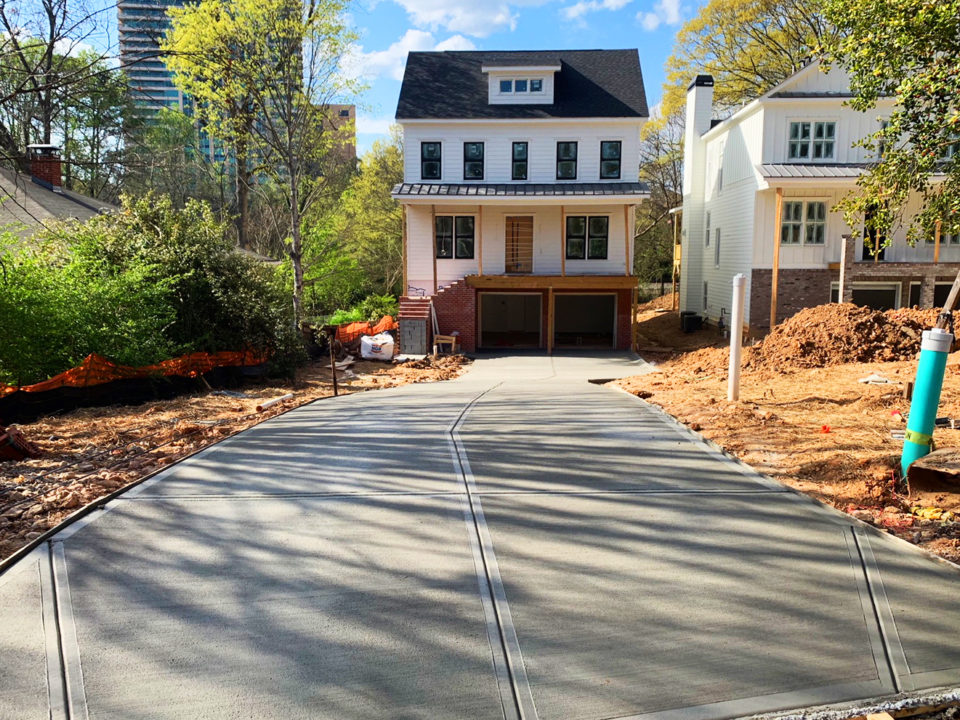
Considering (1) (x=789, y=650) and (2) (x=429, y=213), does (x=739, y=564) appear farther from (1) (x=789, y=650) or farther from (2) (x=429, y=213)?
(2) (x=429, y=213)

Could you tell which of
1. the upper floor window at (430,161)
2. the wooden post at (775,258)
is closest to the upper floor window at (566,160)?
the upper floor window at (430,161)

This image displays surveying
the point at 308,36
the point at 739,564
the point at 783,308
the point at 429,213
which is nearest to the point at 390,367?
the point at 429,213

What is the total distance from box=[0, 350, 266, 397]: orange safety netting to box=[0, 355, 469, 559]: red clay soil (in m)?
0.61

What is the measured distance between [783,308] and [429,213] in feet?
42.2

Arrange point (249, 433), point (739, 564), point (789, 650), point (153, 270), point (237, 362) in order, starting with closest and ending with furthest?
point (789, 650) → point (739, 564) → point (249, 433) → point (153, 270) → point (237, 362)

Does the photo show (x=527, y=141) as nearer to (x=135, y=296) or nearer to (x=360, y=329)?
(x=360, y=329)

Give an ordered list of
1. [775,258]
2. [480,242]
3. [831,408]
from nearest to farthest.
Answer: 1. [831,408]
2. [775,258]
3. [480,242]

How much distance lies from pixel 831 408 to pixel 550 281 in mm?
15036

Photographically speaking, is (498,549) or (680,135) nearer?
(498,549)

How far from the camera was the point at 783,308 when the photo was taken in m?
24.0

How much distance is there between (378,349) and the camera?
2253 centimetres

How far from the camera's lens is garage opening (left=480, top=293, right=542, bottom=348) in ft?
96.9

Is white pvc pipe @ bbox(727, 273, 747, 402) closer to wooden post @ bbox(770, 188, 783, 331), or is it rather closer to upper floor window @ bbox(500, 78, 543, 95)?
wooden post @ bbox(770, 188, 783, 331)

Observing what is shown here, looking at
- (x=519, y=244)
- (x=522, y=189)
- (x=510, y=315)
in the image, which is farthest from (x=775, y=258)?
(x=510, y=315)
